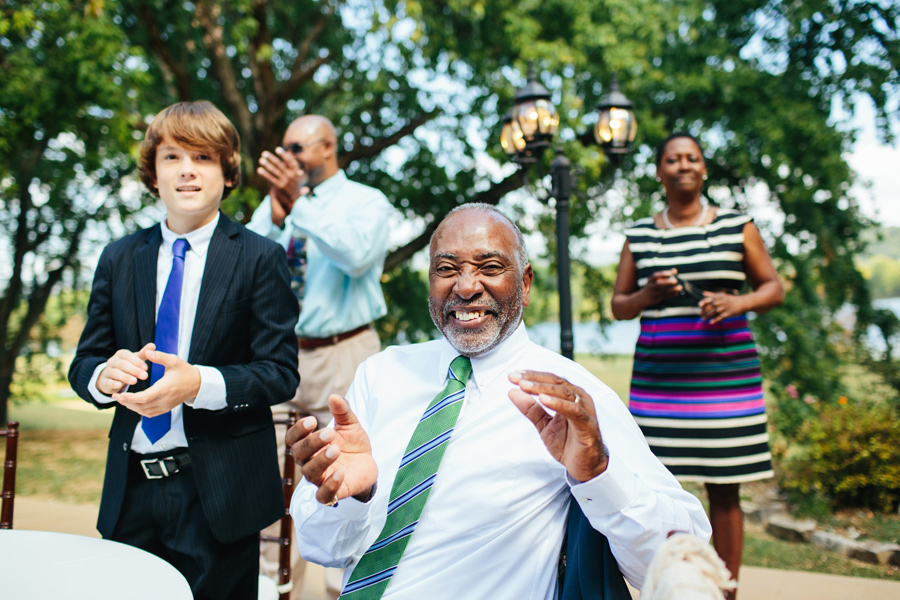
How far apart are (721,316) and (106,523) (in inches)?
92.0

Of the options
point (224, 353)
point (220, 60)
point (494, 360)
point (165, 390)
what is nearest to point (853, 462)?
point (494, 360)

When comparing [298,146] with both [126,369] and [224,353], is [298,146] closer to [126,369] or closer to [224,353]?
[224,353]

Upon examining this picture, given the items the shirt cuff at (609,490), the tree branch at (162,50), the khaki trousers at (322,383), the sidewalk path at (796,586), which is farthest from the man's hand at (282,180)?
the tree branch at (162,50)

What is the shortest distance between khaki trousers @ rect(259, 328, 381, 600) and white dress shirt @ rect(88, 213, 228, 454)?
108 cm

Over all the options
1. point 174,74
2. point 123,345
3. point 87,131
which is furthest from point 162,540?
point 174,74

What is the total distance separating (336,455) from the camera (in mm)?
1355

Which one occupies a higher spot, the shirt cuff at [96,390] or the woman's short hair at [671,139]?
the woman's short hair at [671,139]

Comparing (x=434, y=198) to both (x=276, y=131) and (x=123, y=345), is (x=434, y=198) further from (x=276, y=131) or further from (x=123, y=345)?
(x=123, y=345)

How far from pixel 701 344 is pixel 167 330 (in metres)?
2.11

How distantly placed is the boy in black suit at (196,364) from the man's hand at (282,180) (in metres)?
Result: 0.63

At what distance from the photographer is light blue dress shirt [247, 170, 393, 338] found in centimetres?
284

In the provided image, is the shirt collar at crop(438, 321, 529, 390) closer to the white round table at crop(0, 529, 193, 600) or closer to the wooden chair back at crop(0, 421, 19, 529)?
the white round table at crop(0, 529, 193, 600)

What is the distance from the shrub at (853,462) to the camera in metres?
5.17

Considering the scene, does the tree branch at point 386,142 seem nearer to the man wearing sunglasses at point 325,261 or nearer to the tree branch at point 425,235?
the tree branch at point 425,235
